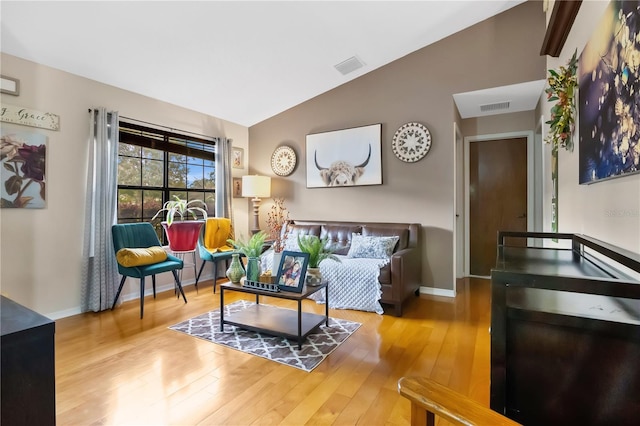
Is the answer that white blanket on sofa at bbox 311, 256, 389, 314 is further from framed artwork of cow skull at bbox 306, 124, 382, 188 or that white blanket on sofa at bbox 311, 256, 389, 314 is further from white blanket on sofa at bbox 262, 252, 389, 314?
framed artwork of cow skull at bbox 306, 124, 382, 188

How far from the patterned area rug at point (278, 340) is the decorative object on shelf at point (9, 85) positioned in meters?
2.51

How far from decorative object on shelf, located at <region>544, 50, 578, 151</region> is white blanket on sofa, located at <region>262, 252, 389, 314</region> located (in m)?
1.86

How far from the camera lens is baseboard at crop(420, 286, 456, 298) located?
12.6 ft

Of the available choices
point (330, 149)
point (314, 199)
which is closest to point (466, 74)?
point (330, 149)

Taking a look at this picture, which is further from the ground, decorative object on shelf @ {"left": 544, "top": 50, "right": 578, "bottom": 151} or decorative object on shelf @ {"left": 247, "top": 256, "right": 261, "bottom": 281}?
decorative object on shelf @ {"left": 544, "top": 50, "right": 578, "bottom": 151}

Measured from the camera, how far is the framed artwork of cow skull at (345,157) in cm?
426

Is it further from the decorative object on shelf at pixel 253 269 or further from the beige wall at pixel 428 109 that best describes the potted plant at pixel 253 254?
the beige wall at pixel 428 109

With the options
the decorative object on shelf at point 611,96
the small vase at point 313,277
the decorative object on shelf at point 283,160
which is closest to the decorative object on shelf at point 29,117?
the decorative object on shelf at point 283,160

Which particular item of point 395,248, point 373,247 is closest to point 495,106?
point 395,248

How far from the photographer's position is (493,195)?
464 cm

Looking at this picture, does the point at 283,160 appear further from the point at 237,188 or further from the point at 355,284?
the point at 355,284

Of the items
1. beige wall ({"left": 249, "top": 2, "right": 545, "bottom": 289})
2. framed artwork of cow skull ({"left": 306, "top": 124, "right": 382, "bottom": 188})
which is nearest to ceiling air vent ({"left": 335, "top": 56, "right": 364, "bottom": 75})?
beige wall ({"left": 249, "top": 2, "right": 545, "bottom": 289})

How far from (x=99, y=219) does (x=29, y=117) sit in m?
1.09

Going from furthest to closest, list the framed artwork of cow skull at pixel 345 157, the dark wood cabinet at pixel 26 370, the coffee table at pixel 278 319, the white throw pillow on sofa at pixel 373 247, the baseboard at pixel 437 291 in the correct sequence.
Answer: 1. the framed artwork of cow skull at pixel 345 157
2. the baseboard at pixel 437 291
3. the white throw pillow on sofa at pixel 373 247
4. the coffee table at pixel 278 319
5. the dark wood cabinet at pixel 26 370
